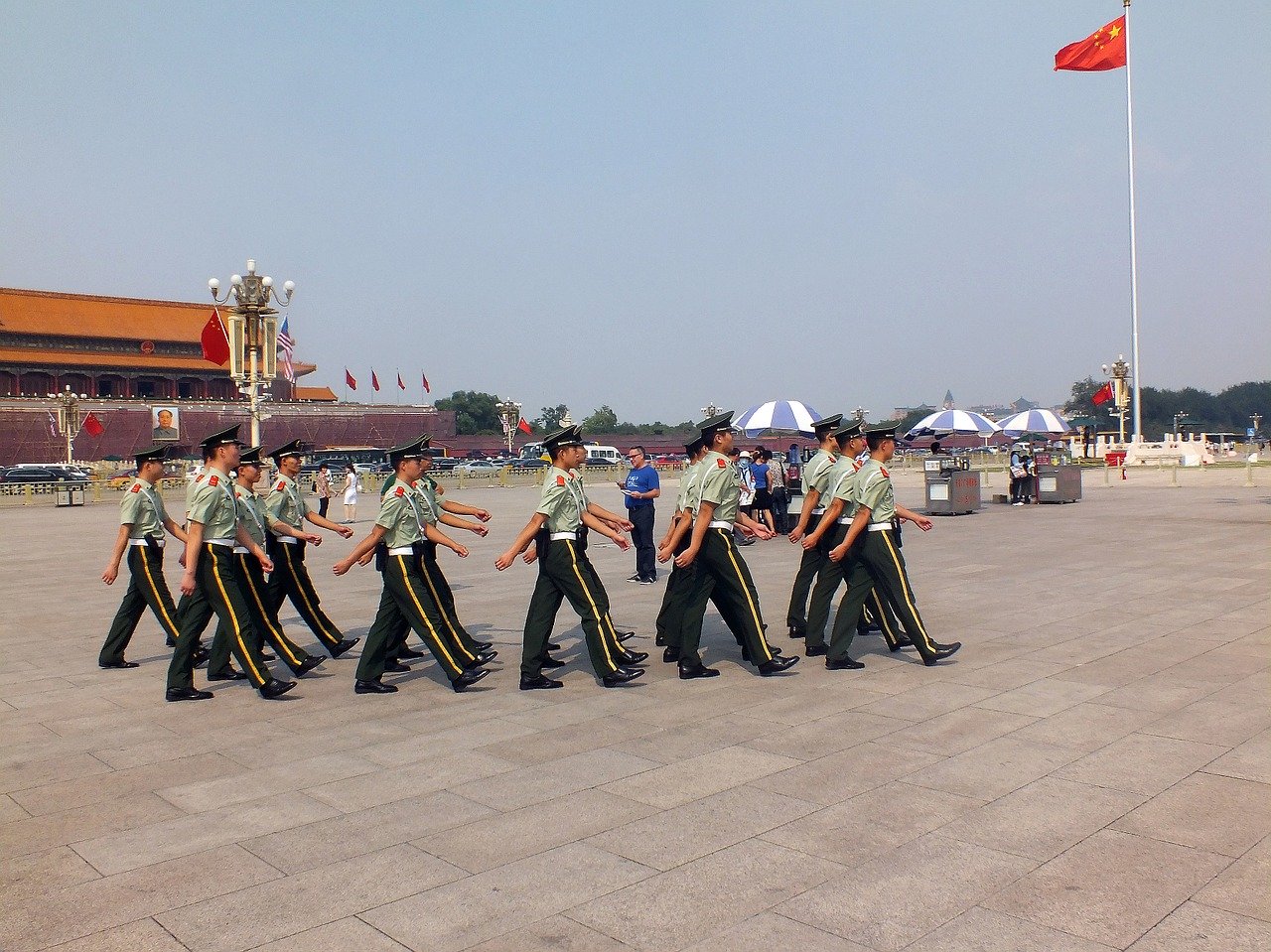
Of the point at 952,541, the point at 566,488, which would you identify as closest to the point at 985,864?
the point at 566,488

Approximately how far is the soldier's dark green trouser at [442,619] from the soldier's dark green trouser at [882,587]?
2.29m

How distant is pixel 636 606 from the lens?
9.41 meters

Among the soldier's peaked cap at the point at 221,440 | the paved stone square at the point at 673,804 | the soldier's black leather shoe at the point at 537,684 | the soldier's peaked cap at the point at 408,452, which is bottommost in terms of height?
the paved stone square at the point at 673,804

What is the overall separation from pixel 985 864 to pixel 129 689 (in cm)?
526

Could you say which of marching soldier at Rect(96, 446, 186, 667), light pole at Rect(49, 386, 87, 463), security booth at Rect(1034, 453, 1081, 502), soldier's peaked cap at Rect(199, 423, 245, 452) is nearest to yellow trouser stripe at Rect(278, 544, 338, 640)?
marching soldier at Rect(96, 446, 186, 667)

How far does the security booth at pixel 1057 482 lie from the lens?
843 inches

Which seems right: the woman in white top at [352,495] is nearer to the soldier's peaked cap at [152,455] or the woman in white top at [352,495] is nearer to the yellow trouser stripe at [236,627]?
the soldier's peaked cap at [152,455]

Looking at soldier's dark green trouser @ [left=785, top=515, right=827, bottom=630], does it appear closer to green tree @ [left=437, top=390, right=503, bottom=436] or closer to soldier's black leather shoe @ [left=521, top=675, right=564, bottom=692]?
soldier's black leather shoe @ [left=521, top=675, right=564, bottom=692]

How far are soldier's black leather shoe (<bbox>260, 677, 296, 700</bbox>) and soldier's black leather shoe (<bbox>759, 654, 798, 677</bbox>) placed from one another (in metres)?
2.83

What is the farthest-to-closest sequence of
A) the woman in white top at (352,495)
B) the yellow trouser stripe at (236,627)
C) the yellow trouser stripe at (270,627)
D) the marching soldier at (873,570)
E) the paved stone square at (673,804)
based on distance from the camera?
the woman in white top at (352,495) < the yellow trouser stripe at (270,627) < the marching soldier at (873,570) < the yellow trouser stripe at (236,627) < the paved stone square at (673,804)

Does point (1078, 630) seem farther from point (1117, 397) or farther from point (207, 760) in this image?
point (1117, 397)

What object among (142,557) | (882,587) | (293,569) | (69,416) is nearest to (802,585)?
(882,587)

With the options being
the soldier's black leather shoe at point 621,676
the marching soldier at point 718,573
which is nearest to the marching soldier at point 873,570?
the marching soldier at point 718,573

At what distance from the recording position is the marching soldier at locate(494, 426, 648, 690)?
6113mm
